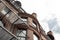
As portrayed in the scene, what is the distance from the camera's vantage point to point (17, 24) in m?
24.0

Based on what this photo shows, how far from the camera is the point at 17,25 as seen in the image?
24156mm

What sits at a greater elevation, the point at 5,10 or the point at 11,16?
the point at 5,10

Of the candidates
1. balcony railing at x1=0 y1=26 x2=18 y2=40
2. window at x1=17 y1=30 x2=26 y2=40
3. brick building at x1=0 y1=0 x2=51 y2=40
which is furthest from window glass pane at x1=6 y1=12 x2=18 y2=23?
balcony railing at x1=0 y1=26 x2=18 y2=40

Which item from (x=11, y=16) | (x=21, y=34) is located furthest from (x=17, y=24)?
(x=11, y=16)

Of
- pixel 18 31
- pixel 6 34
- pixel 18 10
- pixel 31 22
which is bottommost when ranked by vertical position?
pixel 6 34

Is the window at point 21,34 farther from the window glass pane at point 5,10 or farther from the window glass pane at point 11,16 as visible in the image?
the window glass pane at point 5,10

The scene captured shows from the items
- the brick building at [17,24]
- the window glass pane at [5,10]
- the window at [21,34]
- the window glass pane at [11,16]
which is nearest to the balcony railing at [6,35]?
the brick building at [17,24]

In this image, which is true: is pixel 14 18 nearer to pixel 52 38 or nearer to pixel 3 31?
pixel 3 31

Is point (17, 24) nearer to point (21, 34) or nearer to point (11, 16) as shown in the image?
point (21, 34)

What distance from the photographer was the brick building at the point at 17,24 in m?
21.6

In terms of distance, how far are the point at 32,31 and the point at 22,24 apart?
1.75m

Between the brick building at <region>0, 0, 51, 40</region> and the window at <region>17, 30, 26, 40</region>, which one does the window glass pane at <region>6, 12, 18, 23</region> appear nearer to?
the brick building at <region>0, 0, 51, 40</region>

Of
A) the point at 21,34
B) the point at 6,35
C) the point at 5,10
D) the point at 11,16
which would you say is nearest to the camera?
the point at 6,35

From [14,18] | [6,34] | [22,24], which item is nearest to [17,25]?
Result: [22,24]
